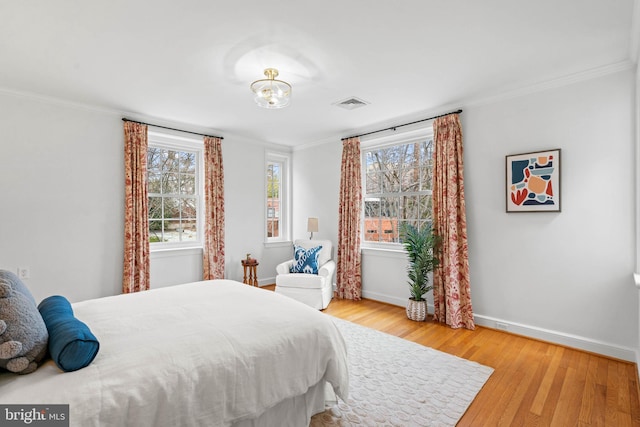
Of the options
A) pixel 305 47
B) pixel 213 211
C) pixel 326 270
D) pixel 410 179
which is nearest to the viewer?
pixel 305 47

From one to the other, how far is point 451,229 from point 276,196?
3477 mm

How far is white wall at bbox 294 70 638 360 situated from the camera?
2785 mm

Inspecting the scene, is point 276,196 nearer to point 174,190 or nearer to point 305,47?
point 174,190

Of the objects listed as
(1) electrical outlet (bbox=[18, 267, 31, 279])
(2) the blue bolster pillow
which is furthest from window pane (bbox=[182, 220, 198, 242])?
(2) the blue bolster pillow

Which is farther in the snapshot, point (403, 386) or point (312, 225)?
point (312, 225)

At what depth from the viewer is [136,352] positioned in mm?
1453

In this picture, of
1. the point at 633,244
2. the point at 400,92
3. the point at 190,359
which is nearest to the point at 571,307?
the point at 633,244

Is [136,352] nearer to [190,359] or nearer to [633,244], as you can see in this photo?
[190,359]

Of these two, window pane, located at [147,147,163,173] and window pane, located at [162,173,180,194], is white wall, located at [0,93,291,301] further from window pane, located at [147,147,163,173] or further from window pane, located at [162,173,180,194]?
window pane, located at [162,173,180,194]

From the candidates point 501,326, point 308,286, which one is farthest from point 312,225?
point 501,326

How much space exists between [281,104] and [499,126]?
2479 millimetres

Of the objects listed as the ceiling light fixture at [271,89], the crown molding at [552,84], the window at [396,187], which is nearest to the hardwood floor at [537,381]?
the window at [396,187]

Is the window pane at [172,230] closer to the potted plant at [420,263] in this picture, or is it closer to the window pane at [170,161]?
the window pane at [170,161]

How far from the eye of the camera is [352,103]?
12.4 ft
